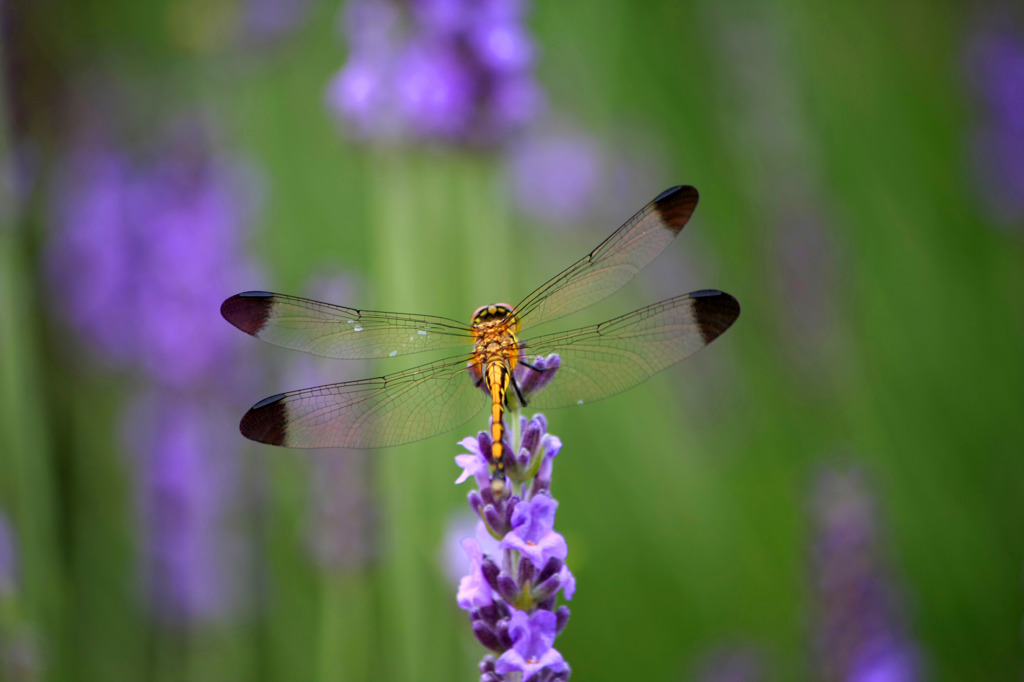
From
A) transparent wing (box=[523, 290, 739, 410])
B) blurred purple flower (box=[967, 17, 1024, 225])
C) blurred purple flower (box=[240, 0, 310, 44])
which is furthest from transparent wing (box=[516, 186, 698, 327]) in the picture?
blurred purple flower (box=[240, 0, 310, 44])

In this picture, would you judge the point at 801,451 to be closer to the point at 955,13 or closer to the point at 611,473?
the point at 611,473

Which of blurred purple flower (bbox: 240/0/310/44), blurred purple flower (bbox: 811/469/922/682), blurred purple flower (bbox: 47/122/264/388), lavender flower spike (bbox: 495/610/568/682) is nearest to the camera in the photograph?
lavender flower spike (bbox: 495/610/568/682)

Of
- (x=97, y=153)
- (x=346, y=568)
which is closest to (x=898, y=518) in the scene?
(x=346, y=568)

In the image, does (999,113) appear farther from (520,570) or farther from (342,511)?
(520,570)

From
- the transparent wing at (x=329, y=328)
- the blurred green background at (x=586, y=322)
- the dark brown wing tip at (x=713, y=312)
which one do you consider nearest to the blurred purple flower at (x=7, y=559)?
the blurred green background at (x=586, y=322)

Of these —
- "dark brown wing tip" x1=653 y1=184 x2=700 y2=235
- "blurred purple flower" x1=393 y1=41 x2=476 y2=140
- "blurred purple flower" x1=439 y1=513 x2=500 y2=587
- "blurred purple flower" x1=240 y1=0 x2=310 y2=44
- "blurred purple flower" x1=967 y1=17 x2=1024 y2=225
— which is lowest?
"blurred purple flower" x1=439 y1=513 x2=500 y2=587

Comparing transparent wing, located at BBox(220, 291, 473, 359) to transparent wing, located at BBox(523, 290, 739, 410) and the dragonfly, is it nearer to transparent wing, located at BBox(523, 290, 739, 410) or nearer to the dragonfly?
the dragonfly

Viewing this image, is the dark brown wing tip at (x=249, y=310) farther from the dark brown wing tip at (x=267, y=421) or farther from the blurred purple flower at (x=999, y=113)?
the blurred purple flower at (x=999, y=113)
